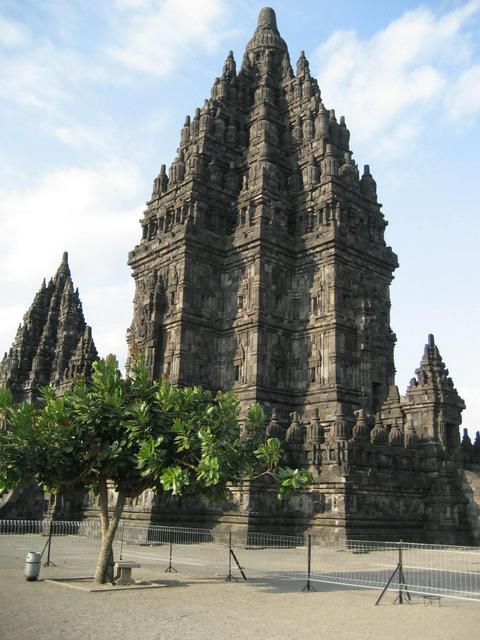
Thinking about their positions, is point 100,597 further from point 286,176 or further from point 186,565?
point 286,176

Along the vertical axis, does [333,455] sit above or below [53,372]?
below

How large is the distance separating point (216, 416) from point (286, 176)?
33375 millimetres

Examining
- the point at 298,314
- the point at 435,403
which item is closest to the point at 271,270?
the point at 298,314

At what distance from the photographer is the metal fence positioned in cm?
1889

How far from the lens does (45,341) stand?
68.2 metres

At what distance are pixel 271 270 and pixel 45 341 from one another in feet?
110

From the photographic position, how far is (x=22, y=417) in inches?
688

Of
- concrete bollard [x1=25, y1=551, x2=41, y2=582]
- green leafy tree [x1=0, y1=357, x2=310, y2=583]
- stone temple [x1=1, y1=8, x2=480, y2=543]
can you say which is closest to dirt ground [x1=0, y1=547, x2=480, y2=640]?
concrete bollard [x1=25, y1=551, x2=41, y2=582]

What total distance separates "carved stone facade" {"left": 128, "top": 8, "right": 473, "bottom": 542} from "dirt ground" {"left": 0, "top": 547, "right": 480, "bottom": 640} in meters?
15.8

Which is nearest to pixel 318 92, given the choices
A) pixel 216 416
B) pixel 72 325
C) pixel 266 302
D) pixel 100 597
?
pixel 266 302

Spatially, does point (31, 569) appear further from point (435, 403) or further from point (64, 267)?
point (64, 267)

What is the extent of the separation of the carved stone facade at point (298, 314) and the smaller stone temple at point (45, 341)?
22.3 m

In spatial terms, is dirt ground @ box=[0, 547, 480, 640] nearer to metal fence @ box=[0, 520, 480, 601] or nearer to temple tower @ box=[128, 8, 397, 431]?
metal fence @ box=[0, 520, 480, 601]

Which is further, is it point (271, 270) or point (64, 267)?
point (64, 267)
